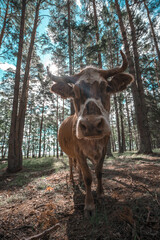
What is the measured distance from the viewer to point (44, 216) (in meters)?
2.15

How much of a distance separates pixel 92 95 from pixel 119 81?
1135mm

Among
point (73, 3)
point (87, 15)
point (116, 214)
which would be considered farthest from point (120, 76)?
point (73, 3)

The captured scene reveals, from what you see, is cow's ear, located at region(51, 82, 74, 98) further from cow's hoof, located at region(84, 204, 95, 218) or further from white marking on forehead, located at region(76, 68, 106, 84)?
cow's hoof, located at region(84, 204, 95, 218)

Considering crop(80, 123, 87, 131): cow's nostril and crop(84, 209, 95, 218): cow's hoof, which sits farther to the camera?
crop(84, 209, 95, 218): cow's hoof

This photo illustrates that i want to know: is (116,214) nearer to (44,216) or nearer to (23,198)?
(44,216)

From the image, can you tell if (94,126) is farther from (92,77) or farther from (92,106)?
(92,77)

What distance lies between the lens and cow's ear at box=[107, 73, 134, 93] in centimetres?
302

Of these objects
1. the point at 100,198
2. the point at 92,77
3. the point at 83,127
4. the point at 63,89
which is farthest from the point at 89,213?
the point at 63,89

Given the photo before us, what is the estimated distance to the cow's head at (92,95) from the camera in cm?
196

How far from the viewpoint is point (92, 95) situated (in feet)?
7.89

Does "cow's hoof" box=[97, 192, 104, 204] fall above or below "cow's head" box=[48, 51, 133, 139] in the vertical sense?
below

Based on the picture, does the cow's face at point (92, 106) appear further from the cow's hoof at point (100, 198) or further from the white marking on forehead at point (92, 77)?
the cow's hoof at point (100, 198)

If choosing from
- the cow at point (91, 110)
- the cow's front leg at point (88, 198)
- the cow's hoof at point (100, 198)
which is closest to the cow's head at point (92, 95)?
the cow at point (91, 110)

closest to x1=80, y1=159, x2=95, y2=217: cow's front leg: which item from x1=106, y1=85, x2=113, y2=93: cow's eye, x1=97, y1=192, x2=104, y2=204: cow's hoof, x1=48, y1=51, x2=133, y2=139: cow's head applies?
x1=97, y1=192, x2=104, y2=204: cow's hoof
